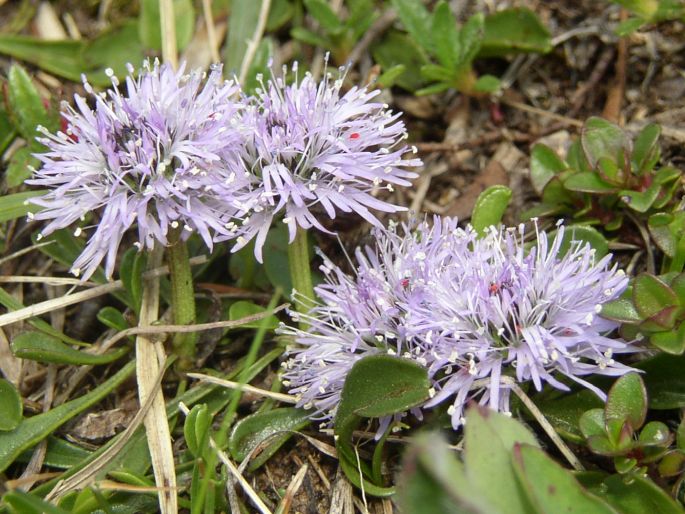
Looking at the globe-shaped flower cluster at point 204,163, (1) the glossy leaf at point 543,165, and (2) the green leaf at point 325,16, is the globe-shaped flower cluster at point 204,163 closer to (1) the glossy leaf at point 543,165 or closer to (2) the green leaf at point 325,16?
(1) the glossy leaf at point 543,165

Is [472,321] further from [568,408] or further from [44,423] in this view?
[44,423]

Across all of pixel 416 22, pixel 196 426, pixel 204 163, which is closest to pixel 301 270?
pixel 204 163

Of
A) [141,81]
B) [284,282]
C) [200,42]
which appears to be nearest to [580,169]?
[284,282]

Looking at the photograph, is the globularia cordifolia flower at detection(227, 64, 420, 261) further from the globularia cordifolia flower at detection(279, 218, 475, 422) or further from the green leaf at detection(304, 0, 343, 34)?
the green leaf at detection(304, 0, 343, 34)

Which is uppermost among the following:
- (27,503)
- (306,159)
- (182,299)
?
(306,159)

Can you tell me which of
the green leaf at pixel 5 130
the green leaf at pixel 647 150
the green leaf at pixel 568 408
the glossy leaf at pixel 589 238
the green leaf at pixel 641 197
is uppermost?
the green leaf at pixel 5 130

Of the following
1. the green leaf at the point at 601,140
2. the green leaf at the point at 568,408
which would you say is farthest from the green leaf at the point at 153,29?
the green leaf at the point at 568,408
